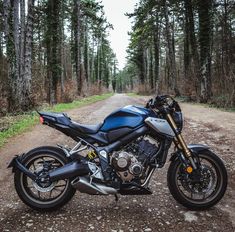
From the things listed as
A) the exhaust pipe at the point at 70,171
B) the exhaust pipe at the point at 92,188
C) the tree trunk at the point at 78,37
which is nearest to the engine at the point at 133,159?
the exhaust pipe at the point at 92,188

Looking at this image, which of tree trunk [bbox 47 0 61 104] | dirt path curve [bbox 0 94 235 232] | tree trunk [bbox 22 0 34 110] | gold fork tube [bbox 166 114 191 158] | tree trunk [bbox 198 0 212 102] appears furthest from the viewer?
tree trunk [bbox 47 0 61 104]

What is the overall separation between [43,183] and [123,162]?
108 centimetres

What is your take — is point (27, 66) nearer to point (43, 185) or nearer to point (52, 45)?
point (52, 45)

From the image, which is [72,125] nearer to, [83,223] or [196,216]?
[83,223]

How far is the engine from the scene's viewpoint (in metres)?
3.82

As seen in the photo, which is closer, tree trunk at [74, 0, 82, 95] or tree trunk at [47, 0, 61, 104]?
tree trunk at [47, 0, 61, 104]

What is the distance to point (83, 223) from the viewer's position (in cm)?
368

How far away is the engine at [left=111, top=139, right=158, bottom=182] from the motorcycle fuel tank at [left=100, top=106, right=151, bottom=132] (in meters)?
0.25

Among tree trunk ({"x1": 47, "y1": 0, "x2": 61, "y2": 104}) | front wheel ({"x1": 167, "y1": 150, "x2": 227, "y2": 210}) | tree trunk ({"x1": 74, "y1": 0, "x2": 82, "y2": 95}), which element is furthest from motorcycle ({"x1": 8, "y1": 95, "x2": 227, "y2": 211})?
tree trunk ({"x1": 74, "y1": 0, "x2": 82, "y2": 95})

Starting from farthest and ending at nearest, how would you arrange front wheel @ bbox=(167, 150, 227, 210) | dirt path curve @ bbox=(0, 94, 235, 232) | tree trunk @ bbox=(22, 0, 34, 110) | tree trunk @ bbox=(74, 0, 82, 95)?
tree trunk @ bbox=(74, 0, 82, 95), tree trunk @ bbox=(22, 0, 34, 110), front wheel @ bbox=(167, 150, 227, 210), dirt path curve @ bbox=(0, 94, 235, 232)

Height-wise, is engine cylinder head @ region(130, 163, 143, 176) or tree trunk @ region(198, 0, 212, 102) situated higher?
tree trunk @ region(198, 0, 212, 102)

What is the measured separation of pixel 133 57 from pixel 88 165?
164ft

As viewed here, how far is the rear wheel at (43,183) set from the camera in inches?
157

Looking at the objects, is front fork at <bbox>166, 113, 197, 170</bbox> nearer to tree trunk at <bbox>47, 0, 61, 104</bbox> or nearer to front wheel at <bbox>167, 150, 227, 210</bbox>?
front wheel at <bbox>167, 150, 227, 210</bbox>
